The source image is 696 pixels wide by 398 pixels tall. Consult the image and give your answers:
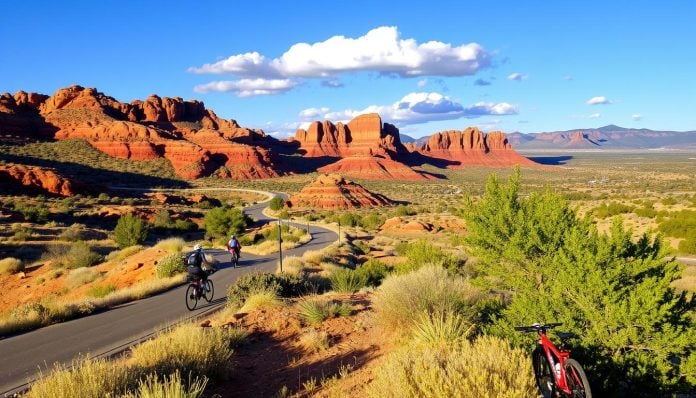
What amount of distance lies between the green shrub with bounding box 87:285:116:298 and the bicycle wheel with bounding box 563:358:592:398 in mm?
17312

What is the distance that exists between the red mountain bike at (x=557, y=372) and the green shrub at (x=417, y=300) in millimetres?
2394

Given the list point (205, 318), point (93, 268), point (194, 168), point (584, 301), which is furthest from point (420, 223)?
point (194, 168)

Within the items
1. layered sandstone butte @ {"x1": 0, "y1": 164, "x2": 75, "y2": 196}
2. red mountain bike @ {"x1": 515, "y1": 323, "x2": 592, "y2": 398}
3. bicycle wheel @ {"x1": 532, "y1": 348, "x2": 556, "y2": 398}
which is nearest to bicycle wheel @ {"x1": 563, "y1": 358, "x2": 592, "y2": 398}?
red mountain bike @ {"x1": 515, "y1": 323, "x2": 592, "y2": 398}

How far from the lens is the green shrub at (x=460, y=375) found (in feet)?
14.5

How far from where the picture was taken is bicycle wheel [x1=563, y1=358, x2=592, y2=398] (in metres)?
4.85

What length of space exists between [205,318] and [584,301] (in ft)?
29.0

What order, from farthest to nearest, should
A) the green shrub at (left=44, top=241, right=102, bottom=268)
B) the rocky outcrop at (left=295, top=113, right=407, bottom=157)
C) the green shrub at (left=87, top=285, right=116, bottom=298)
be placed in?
the rocky outcrop at (left=295, top=113, right=407, bottom=157), the green shrub at (left=44, top=241, right=102, bottom=268), the green shrub at (left=87, top=285, right=116, bottom=298)

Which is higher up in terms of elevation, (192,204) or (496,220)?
(496,220)

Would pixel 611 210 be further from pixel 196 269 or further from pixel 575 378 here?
pixel 575 378

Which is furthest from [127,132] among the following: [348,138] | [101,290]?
[101,290]

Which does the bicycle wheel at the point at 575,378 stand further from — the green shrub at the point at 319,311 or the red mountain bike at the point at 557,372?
the green shrub at the point at 319,311

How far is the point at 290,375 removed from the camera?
7.29 metres

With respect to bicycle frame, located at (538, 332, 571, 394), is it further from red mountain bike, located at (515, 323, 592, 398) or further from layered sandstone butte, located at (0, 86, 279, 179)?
layered sandstone butte, located at (0, 86, 279, 179)

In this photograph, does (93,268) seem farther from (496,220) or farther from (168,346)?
(496,220)
